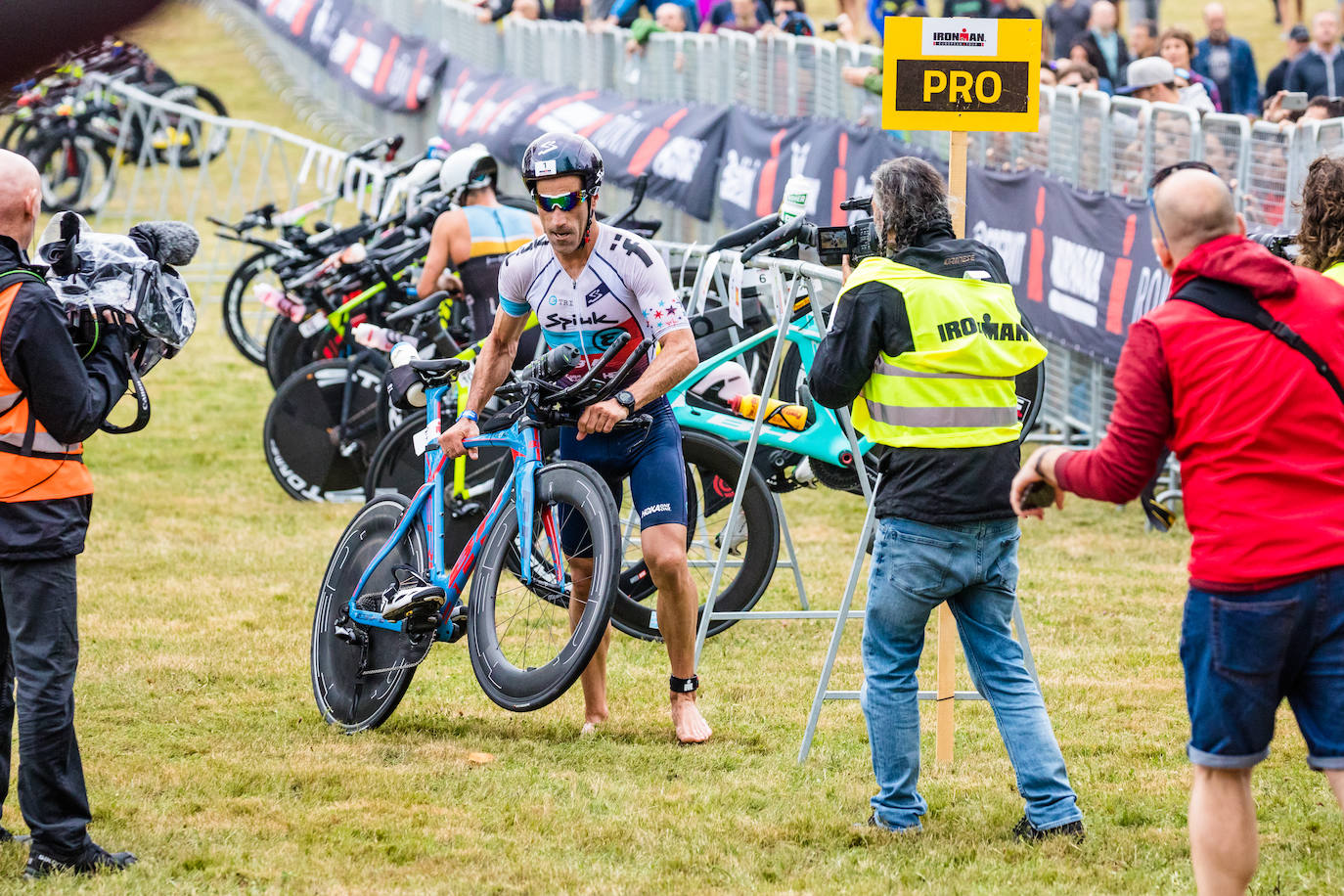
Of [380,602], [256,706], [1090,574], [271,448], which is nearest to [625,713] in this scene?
[380,602]

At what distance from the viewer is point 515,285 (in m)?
5.53

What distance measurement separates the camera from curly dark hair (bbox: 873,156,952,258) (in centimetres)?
436

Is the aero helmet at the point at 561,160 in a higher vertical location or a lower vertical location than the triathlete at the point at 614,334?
higher

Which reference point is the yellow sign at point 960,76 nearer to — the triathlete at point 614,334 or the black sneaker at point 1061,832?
the triathlete at point 614,334

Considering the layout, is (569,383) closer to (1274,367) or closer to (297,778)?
(297,778)

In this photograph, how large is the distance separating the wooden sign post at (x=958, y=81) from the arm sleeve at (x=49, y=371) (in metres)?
2.60

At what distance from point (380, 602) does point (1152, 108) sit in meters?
6.21

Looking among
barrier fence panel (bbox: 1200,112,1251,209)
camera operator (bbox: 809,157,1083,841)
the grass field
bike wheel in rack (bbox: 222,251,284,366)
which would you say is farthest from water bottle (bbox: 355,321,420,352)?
camera operator (bbox: 809,157,1083,841)

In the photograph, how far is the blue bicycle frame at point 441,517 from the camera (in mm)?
5352

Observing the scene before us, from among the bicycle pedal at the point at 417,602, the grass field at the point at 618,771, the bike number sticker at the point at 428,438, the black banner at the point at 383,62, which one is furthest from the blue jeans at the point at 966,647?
the black banner at the point at 383,62

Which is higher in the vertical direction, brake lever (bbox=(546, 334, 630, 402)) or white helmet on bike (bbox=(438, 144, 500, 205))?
white helmet on bike (bbox=(438, 144, 500, 205))

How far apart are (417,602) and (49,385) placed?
186cm

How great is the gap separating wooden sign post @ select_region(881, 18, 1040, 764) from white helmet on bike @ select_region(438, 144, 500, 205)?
16.1 ft

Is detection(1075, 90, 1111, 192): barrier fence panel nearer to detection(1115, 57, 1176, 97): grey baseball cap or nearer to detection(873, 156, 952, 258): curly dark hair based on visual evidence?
detection(1115, 57, 1176, 97): grey baseball cap
